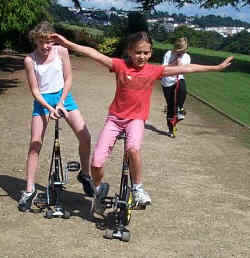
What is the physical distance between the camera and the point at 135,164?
608 cm

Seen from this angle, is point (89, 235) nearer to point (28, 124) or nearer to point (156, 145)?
point (156, 145)

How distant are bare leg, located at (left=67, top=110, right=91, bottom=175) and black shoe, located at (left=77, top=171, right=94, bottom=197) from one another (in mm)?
164

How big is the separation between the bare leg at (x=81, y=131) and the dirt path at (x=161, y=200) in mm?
587

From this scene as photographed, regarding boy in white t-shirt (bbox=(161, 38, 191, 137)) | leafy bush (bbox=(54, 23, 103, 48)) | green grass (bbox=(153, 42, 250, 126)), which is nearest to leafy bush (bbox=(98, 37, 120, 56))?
leafy bush (bbox=(54, 23, 103, 48))

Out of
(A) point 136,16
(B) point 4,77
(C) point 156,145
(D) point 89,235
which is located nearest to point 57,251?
(D) point 89,235

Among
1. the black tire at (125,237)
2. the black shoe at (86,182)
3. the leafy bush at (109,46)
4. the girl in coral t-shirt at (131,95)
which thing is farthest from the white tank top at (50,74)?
the leafy bush at (109,46)

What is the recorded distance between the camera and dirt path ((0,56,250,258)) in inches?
225

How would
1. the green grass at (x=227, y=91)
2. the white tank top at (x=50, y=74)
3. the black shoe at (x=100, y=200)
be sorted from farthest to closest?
the green grass at (x=227, y=91)
the white tank top at (x=50, y=74)
the black shoe at (x=100, y=200)

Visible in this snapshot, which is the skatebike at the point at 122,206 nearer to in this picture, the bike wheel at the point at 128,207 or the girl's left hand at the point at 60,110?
the bike wheel at the point at 128,207

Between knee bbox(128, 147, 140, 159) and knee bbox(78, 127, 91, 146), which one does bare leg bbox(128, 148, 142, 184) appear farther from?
knee bbox(78, 127, 91, 146)

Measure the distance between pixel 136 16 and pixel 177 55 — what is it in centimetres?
3111

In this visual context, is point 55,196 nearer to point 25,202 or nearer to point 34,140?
point 25,202

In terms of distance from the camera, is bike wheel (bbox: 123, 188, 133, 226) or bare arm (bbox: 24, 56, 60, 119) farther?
bare arm (bbox: 24, 56, 60, 119)

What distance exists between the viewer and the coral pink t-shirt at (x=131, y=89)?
604 centimetres
